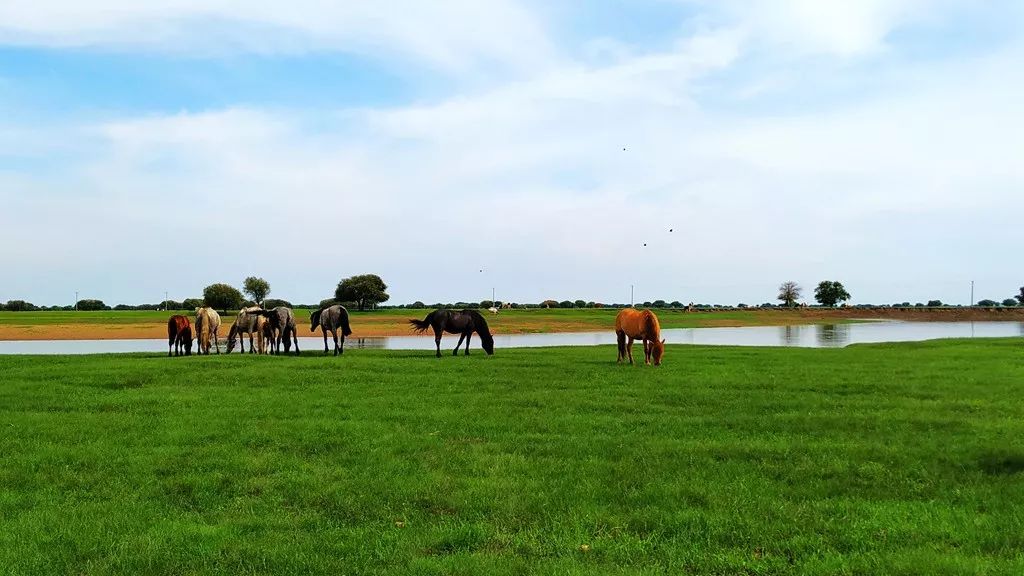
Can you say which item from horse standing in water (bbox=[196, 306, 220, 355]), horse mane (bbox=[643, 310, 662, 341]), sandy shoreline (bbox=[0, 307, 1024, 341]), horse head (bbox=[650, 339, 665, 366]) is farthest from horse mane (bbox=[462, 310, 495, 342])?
sandy shoreline (bbox=[0, 307, 1024, 341])

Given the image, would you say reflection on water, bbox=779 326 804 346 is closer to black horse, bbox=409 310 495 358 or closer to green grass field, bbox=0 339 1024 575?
black horse, bbox=409 310 495 358

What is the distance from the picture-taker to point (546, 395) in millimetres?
15539

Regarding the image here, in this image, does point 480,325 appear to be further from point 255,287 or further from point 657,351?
point 255,287

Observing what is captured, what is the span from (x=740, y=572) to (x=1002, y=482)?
4.79 metres

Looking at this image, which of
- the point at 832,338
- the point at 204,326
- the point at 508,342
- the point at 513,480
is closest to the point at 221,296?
the point at 508,342

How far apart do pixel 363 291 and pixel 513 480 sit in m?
118

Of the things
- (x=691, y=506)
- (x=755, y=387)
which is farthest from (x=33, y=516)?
(x=755, y=387)

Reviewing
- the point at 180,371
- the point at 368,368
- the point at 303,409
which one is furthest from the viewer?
the point at 368,368

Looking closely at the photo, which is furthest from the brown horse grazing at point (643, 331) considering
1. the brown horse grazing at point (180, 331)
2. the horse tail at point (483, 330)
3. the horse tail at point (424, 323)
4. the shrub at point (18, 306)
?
the shrub at point (18, 306)

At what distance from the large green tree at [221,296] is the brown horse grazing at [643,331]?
324 ft

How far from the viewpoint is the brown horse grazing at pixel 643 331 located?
2345 cm

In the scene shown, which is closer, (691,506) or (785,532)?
(785,532)

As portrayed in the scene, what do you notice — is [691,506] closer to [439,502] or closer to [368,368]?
[439,502]

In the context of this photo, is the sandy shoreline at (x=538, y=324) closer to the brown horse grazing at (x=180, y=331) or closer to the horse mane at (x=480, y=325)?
the brown horse grazing at (x=180, y=331)
